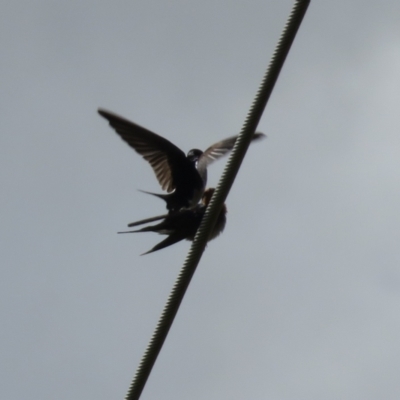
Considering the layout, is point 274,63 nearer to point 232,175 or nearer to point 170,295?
point 232,175

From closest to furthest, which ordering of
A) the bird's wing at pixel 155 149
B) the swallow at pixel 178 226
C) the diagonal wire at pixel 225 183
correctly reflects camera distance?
the diagonal wire at pixel 225 183 → the swallow at pixel 178 226 → the bird's wing at pixel 155 149

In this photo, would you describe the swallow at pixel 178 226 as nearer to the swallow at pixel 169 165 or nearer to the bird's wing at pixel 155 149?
the swallow at pixel 169 165

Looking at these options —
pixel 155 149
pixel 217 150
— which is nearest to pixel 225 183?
pixel 155 149

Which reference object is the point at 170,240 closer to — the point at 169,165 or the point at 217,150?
the point at 169,165

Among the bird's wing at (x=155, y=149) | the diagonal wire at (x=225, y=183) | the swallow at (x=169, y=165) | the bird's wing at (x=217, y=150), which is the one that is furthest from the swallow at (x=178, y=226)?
the diagonal wire at (x=225, y=183)

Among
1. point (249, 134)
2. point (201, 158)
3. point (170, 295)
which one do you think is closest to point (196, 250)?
point (170, 295)

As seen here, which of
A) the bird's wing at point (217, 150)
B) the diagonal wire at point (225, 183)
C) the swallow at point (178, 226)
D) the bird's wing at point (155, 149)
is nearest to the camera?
the diagonal wire at point (225, 183)

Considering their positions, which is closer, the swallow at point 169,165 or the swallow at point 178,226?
the swallow at point 178,226
